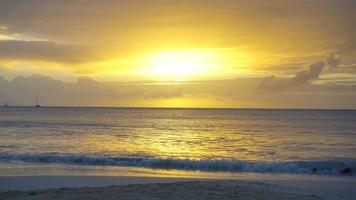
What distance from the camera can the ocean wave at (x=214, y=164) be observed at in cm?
2352

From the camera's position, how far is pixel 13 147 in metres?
32.3

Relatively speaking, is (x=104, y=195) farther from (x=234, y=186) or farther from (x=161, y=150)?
(x=161, y=150)

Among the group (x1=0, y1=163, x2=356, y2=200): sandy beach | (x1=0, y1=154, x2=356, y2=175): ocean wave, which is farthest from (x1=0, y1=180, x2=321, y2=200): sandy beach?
(x1=0, y1=154, x2=356, y2=175): ocean wave

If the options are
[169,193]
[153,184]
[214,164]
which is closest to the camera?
[169,193]

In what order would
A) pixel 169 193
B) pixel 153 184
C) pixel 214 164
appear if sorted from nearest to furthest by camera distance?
pixel 169 193 < pixel 153 184 < pixel 214 164

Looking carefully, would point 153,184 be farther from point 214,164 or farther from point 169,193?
point 214,164

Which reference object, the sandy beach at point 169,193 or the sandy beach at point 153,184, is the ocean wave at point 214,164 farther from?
the sandy beach at point 169,193

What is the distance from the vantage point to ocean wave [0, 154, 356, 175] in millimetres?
23516

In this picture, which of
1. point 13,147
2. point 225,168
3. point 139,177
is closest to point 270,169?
point 225,168

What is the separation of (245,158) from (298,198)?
47.9 ft

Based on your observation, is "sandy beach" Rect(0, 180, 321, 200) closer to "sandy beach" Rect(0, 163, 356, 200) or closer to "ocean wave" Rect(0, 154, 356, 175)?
"sandy beach" Rect(0, 163, 356, 200)

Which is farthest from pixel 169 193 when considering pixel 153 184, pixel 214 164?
pixel 214 164

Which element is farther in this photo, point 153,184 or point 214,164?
point 214,164

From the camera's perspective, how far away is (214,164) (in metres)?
24.5
